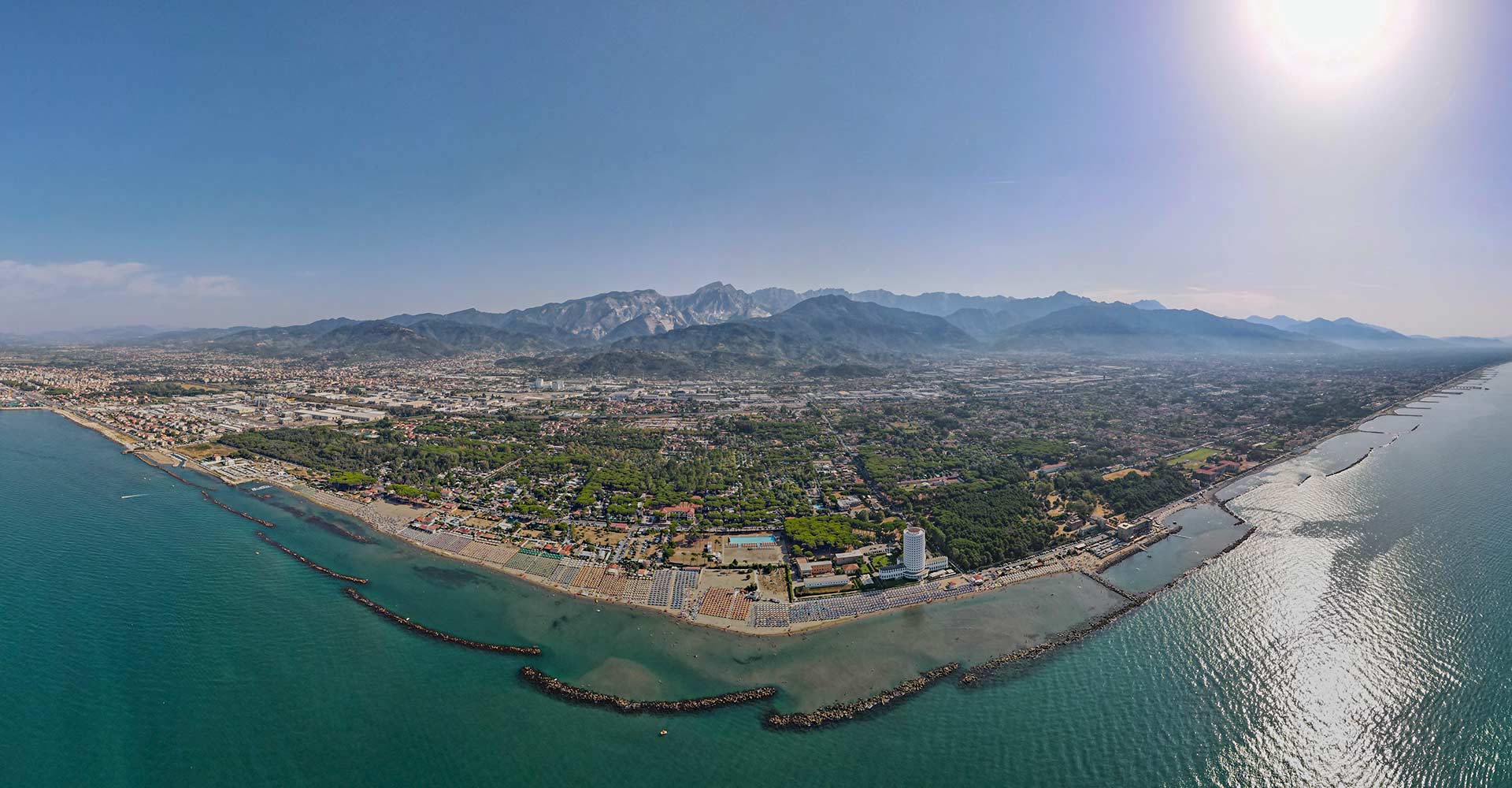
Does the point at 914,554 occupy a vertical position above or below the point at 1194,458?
below

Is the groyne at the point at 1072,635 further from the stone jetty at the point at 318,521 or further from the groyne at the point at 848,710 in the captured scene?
the stone jetty at the point at 318,521

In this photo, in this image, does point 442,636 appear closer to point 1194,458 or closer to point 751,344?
point 1194,458

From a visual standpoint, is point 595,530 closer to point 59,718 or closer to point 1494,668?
point 59,718

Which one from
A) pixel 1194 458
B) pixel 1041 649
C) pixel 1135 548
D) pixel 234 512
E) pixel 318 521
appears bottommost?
pixel 1041 649

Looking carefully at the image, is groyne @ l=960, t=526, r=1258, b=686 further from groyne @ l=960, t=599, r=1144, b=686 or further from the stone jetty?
the stone jetty

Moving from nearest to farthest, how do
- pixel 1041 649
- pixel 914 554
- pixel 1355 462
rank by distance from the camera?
pixel 1041 649, pixel 914 554, pixel 1355 462

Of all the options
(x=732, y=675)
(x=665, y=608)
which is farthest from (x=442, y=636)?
(x=732, y=675)

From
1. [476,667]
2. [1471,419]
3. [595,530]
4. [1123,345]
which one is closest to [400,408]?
[595,530]
